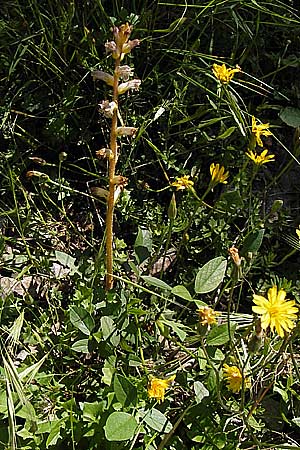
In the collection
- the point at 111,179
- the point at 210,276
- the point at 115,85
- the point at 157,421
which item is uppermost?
the point at 115,85

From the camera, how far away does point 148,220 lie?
195 cm

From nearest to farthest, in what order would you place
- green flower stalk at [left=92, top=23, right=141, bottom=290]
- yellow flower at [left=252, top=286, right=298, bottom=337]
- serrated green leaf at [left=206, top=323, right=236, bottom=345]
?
1. yellow flower at [left=252, top=286, right=298, bottom=337]
2. green flower stalk at [left=92, top=23, right=141, bottom=290]
3. serrated green leaf at [left=206, top=323, right=236, bottom=345]

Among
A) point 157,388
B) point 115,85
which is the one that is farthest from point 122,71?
point 157,388

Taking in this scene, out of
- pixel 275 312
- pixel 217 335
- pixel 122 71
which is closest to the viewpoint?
pixel 275 312

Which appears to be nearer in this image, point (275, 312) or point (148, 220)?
point (275, 312)

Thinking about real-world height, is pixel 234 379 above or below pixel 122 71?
below

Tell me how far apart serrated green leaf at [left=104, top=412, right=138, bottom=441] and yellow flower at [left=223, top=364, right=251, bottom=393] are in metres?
0.24

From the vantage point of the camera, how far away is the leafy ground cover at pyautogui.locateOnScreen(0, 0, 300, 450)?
1.55m

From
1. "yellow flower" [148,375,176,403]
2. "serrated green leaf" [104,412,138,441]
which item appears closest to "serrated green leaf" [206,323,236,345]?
"yellow flower" [148,375,176,403]

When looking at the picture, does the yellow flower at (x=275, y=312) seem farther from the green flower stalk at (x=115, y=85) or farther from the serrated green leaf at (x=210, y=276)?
the green flower stalk at (x=115, y=85)

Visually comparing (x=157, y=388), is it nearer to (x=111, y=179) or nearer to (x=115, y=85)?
(x=111, y=179)

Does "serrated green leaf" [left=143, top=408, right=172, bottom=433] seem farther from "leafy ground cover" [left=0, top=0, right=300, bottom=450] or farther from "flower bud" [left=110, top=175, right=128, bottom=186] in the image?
"flower bud" [left=110, top=175, right=128, bottom=186]

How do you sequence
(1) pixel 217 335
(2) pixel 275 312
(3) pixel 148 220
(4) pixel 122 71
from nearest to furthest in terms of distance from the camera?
(2) pixel 275 312, (4) pixel 122 71, (1) pixel 217 335, (3) pixel 148 220

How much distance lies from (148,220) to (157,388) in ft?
1.97
